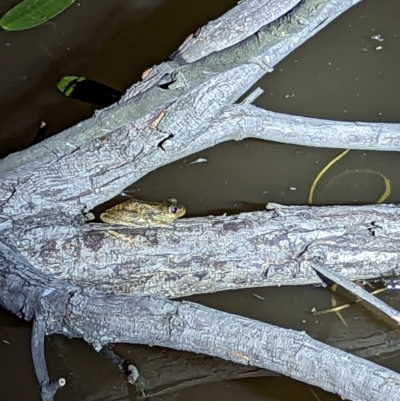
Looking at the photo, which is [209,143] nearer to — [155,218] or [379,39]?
[155,218]

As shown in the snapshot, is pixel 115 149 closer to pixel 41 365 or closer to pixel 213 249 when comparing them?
pixel 213 249

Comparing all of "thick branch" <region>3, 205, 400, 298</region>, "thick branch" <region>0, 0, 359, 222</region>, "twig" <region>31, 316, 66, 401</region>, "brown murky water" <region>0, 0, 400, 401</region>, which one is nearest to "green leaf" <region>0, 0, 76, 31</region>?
"thick branch" <region>0, 0, 359, 222</region>

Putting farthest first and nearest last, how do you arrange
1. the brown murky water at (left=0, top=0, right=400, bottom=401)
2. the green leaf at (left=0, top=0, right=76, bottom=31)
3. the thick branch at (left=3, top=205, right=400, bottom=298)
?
the brown murky water at (left=0, top=0, right=400, bottom=401), the thick branch at (left=3, top=205, right=400, bottom=298), the green leaf at (left=0, top=0, right=76, bottom=31)

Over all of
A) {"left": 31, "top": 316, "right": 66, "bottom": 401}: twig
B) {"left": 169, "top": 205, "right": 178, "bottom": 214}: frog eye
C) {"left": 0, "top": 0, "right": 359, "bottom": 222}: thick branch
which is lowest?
{"left": 31, "top": 316, "right": 66, "bottom": 401}: twig

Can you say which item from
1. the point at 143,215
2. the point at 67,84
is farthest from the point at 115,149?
the point at 67,84

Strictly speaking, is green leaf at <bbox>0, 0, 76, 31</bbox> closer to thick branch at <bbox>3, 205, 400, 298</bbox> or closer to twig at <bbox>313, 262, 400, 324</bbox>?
thick branch at <bbox>3, 205, 400, 298</bbox>
